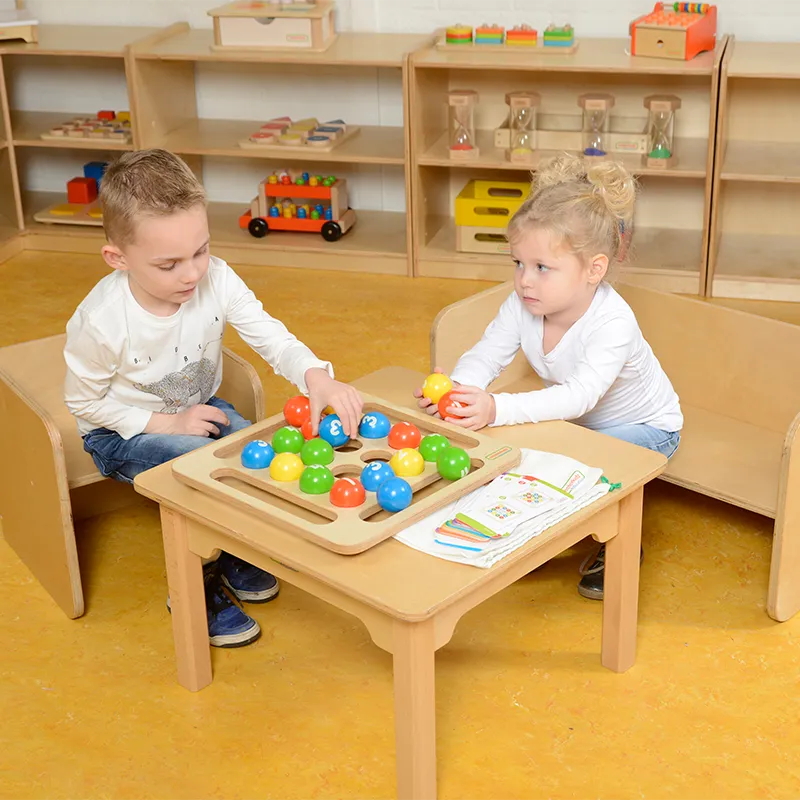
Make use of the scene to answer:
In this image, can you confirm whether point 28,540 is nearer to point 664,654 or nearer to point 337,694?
point 337,694

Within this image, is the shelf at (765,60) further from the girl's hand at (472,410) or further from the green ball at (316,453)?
the green ball at (316,453)

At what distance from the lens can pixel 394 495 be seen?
177cm

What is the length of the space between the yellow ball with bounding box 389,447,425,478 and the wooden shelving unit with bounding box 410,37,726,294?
2.23m

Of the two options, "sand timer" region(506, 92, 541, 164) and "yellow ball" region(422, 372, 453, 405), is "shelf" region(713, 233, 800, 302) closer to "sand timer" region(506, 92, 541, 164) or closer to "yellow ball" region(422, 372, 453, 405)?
"sand timer" region(506, 92, 541, 164)

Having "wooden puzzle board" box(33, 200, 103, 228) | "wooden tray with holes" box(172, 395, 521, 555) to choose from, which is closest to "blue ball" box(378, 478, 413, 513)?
"wooden tray with holes" box(172, 395, 521, 555)

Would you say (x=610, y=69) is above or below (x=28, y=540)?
above

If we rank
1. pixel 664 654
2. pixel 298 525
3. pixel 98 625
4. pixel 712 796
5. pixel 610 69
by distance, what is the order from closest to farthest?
pixel 298 525
pixel 712 796
pixel 664 654
pixel 98 625
pixel 610 69

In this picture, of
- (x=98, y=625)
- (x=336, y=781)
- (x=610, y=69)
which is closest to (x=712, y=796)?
(x=336, y=781)

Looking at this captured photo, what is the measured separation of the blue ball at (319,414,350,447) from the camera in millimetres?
2000

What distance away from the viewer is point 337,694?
7.13 feet

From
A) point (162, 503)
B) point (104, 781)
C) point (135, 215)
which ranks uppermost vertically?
point (135, 215)

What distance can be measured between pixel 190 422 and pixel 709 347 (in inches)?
47.7

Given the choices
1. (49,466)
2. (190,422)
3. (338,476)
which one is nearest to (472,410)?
(338,476)

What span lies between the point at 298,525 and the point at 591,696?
0.74 metres
